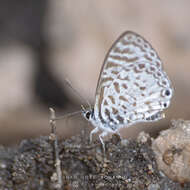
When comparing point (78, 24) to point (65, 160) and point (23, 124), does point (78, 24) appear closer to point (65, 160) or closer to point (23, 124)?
point (23, 124)

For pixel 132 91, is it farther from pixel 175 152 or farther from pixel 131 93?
pixel 175 152

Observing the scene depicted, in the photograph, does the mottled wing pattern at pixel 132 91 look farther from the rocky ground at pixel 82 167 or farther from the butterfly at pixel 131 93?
the rocky ground at pixel 82 167

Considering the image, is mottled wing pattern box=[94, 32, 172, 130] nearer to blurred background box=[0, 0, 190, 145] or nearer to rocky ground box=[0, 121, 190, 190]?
rocky ground box=[0, 121, 190, 190]

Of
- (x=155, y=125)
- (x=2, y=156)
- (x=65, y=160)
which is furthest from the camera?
(x=155, y=125)

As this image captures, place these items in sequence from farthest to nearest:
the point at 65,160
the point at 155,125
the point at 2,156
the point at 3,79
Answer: the point at 3,79
the point at 155,125
the point at 2,156
the point at 65,160

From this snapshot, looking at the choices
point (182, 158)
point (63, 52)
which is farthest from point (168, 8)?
point (182, 158)

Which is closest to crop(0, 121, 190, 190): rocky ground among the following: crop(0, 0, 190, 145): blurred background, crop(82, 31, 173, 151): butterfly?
crop(82, 31, 173, 151): butterfly

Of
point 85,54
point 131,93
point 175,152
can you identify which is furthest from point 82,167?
point 85,54
